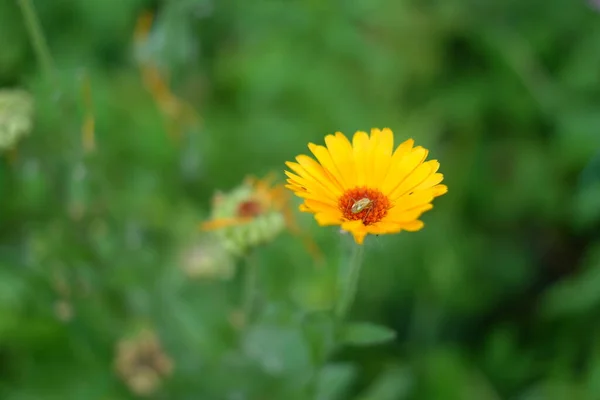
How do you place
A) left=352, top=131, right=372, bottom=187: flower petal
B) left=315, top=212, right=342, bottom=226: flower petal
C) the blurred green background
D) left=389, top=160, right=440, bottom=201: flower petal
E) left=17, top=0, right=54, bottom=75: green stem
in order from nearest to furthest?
left=315, top=212, right=342, bottom=226: flower petal → left=389, top=160, right=440, bottom=201: flower petal → left=352, top=131, right=372, bottom=187: flower petal → left=17, top=0, right=54, bottom=75: green stem → the blurred green background

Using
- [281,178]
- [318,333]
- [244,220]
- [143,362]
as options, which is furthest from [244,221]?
[281,178]

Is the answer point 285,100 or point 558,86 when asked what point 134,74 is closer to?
point 285,100

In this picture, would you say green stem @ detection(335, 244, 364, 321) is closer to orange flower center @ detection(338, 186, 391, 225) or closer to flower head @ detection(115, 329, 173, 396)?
orange flower center @ detection(338, 186, 391, 225)

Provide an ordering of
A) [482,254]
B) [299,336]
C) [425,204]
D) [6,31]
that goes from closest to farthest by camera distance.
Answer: [425,204]
[299,336]
[482,254]
[6,31]

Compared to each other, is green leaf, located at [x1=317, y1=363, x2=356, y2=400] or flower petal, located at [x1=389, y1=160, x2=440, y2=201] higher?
green leaf, located at [x1=317, y1=363, x2=356, y2=400]

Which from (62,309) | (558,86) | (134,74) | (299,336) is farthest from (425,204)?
(134,74)

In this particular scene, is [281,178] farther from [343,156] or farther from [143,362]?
[343,156]

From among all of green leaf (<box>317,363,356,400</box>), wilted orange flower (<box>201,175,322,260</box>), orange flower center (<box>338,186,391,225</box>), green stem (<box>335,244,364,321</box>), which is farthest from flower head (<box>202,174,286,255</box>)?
green leaf (<box>317,363,356,400</box>)
